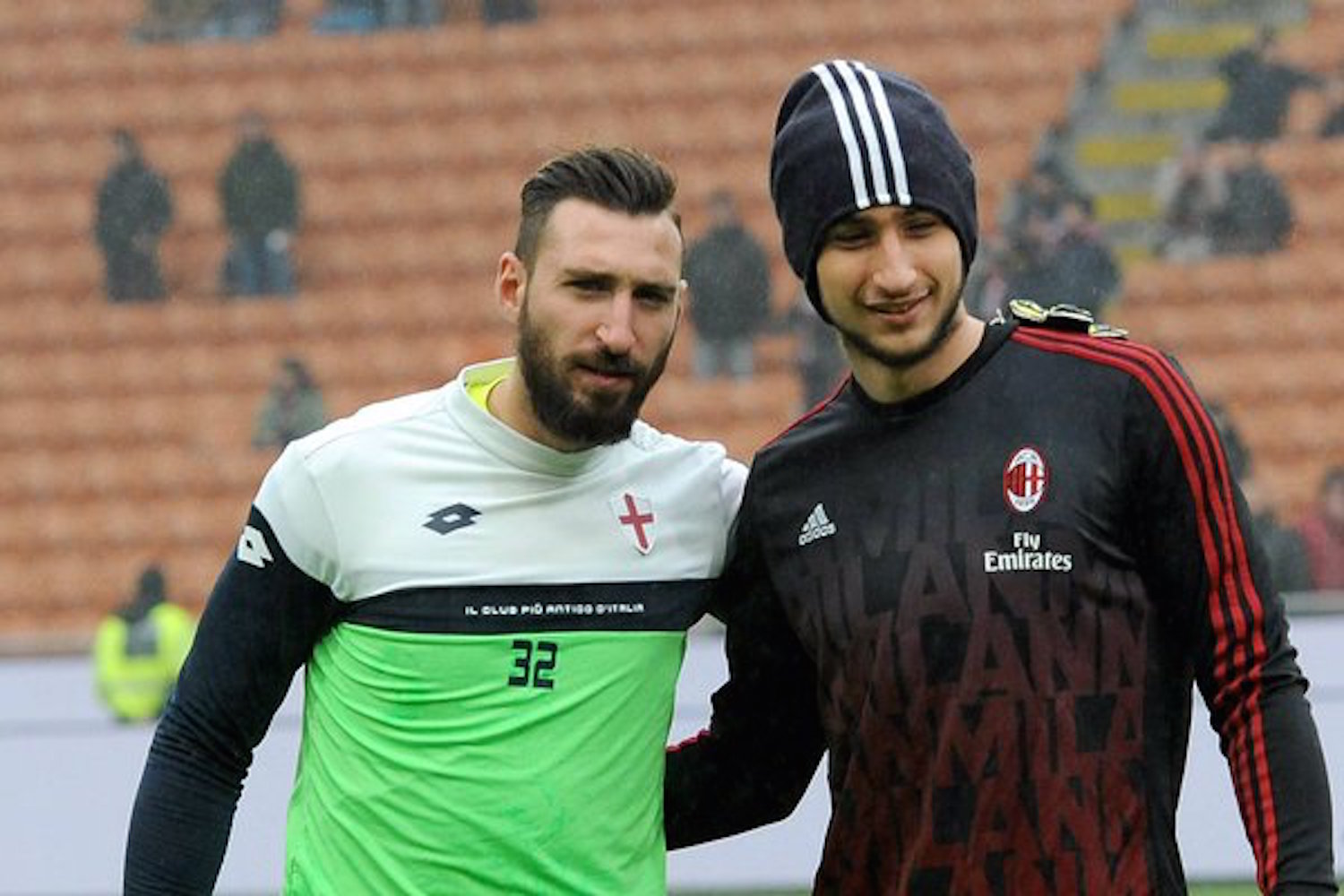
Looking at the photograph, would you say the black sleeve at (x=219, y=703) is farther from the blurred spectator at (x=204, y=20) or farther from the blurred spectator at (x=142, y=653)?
the blurred spectator at (x=204, y=20)

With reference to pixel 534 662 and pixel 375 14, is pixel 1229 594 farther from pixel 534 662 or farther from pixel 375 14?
pixel 375 14

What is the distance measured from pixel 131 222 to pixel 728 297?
335 centimetres

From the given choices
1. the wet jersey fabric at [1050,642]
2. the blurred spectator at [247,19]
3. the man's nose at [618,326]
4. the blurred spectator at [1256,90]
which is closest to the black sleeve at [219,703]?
the man's nose at [618,326]

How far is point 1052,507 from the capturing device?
9.91 ft

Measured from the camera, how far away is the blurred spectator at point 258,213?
1388 cm

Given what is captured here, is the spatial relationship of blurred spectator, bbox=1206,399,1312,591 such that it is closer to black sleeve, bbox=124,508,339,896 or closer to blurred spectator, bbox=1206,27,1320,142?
blurred spectator, bbox=1206,27,1320,142

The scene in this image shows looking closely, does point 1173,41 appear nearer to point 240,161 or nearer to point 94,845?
point 240,161

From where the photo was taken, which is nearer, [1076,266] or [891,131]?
[891,131]

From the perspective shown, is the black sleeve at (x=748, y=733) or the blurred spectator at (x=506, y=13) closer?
the black sleeve at (x=748, y=733)

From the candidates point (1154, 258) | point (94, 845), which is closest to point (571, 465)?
point (94, 845)

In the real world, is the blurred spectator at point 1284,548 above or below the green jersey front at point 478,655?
below

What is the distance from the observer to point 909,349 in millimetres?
3029

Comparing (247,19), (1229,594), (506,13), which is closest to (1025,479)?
(1229,594)

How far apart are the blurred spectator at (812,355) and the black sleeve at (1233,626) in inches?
368
